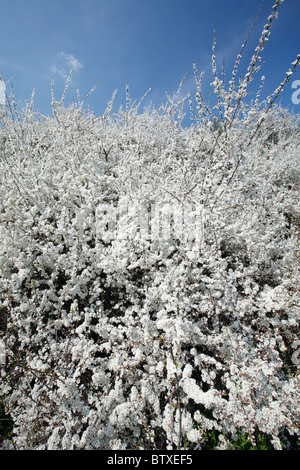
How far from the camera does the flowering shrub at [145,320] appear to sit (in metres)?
1.63

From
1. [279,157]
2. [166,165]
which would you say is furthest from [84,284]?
[279,157]

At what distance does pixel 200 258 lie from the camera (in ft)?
8.05

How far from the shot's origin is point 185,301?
213 centimetres

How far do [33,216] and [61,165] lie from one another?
4.36 ft

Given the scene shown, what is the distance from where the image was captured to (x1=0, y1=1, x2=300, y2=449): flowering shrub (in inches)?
64.1

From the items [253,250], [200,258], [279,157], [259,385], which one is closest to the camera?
[259,385]

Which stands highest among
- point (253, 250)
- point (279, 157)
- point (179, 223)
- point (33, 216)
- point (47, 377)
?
point (279, 157)

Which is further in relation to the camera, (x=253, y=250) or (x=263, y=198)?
(x=263, y=198)

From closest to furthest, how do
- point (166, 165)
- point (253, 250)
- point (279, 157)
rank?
1. point (253, 250)
2. point (166, 165)
3. point (279, 157)

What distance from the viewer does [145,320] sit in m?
2.16

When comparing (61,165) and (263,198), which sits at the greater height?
(61,165)

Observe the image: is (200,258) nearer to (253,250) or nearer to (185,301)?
(185,301)
